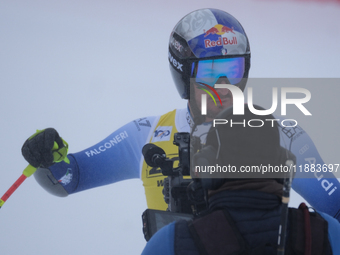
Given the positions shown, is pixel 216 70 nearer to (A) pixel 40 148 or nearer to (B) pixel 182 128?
(B) pixel 182 128

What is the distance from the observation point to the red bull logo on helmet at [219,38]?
215cm

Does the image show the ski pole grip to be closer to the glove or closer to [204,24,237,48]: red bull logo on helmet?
the glove

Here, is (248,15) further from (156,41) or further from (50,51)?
(50,51)

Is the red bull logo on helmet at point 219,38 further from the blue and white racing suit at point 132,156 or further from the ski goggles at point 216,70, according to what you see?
the blue and white racing suit at point 132,156

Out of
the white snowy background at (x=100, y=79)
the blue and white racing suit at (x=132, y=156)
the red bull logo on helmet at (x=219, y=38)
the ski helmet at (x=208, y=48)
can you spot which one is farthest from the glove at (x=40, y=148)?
the white snowy background at (x=100, y=79)

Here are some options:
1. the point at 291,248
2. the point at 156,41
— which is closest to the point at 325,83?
the point at 156,41

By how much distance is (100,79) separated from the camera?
12.1 feet

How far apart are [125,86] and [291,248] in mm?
2882

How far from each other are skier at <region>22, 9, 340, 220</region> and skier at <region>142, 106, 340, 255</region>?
3.17 ft

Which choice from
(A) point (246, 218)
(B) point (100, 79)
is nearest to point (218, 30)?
(A) point (246, 218)

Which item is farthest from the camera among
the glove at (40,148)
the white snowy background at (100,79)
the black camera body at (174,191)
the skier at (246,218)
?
the white snowy background at (100,79)

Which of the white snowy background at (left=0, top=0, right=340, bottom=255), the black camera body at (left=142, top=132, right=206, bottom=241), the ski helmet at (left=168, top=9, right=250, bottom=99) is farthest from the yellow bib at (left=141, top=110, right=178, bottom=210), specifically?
the white snowy background at (left=0, top=0, right=340, bottom=255)

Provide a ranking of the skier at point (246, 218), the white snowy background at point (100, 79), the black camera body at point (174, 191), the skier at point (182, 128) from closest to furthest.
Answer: the skier at point (246, 218)
the black camera body at point (174, 191)
the skier at point (182, 128)
the white snowy background at point (100, 79)

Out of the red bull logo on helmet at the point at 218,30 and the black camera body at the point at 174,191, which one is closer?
the black camera body at the point at 174,191
